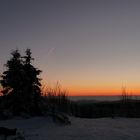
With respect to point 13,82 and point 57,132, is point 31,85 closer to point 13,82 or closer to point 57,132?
point 13,82

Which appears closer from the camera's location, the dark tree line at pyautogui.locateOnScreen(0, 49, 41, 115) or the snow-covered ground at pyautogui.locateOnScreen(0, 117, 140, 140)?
the snow-covered ground at pyautogui.locateOnScreen(0, 117, 140, 140)

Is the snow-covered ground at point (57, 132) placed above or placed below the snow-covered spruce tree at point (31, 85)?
below

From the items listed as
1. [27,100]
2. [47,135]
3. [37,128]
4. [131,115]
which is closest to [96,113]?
[131,115]

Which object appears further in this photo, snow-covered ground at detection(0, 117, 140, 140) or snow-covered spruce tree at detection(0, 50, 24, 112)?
snow-covered spruce tree at detection(0, 50, 24, 112)

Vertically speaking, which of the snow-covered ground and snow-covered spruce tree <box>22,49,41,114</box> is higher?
snow-covered spruce tree <box>22,49,41,114</box>

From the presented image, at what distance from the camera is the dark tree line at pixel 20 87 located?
800 inches

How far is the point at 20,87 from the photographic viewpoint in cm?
2056

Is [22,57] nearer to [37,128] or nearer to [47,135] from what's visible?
[37,128]

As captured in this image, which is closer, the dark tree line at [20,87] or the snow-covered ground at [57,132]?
the snow-covered ground at [57,132]

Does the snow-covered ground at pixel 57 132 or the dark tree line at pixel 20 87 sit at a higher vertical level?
the dark tree line at pixel 20 87

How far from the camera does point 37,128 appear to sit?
642 inches

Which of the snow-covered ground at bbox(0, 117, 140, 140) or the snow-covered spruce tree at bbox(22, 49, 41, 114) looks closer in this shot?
the snow-covered ground at bbox(0, 117, 140, 140)

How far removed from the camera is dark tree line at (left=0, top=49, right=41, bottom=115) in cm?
2033

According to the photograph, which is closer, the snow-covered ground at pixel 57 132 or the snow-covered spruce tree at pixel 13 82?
the snow-covered ground at pixel 57 132
